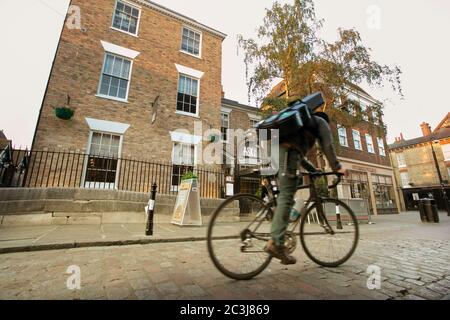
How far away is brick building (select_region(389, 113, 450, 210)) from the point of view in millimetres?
28111

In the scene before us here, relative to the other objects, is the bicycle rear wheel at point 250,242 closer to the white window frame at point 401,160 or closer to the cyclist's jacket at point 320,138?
the cyclist's jacket at point 320,138

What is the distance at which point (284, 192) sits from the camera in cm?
225

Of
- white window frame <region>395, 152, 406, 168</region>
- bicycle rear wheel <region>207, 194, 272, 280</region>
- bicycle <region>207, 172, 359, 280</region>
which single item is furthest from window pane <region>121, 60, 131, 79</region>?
white window frame <region>395, 152, 406, 168</region>

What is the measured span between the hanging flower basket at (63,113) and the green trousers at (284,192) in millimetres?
8701

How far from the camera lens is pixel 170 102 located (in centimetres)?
1054

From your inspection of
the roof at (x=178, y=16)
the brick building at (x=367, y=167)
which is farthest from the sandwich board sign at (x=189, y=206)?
the brick building at (x=367, y=167)

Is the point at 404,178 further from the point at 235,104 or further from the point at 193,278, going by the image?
the point at 193,278

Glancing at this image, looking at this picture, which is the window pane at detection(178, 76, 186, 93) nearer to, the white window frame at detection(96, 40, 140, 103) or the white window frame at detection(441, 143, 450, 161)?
the white window frame at detection(96, 40, 140, 103)

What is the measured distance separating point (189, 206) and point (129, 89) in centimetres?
631

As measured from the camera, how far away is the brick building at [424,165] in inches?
1107

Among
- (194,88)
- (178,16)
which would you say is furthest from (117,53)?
(178,16)

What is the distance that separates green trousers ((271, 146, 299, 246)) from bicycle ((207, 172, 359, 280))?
13 cm
